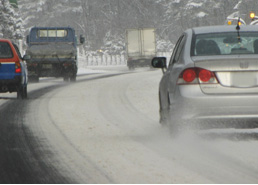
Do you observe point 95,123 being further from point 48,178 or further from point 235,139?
point 48,178

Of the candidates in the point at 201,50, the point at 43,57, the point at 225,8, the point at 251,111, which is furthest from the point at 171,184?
the point at 225,8

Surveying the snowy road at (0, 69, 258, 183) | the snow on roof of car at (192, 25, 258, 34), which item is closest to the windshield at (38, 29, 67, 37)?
the snowy road at (0, 69, 258, 183)

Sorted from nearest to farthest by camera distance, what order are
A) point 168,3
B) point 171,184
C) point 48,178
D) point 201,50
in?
point 171,184, point 48,178, point 201,50, point 168,3

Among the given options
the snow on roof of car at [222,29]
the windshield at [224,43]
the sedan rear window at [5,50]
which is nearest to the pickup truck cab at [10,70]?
the sedan rear window at [5,50]

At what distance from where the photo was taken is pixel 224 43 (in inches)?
337

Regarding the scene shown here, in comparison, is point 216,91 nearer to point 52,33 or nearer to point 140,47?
point 52,33

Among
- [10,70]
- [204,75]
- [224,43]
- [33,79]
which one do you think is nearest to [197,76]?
[204,75]

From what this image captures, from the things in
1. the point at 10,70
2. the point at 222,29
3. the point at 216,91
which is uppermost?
the point at 222,29

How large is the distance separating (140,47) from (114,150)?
39983 millimetres

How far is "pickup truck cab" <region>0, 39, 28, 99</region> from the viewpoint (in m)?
15.8

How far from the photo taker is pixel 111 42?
309 feet

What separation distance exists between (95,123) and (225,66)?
12.0 feet

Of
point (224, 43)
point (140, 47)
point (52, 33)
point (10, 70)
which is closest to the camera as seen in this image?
point (224, 43)

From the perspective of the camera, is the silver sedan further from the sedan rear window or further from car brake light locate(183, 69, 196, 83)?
the sedan rear window
